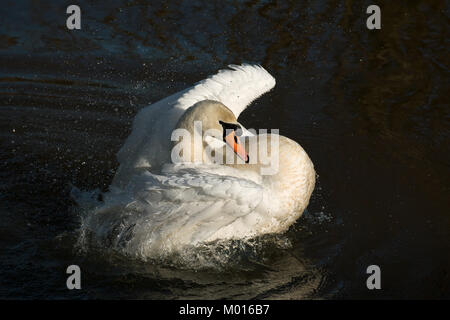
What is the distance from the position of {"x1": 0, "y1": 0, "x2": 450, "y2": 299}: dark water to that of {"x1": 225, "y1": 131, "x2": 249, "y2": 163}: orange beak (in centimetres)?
69

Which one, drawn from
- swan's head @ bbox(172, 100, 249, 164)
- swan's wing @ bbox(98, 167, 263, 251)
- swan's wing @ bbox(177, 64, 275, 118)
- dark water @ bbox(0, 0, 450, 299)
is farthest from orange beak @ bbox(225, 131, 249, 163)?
swan's wing @ bbox(177, 64, 275, 118)

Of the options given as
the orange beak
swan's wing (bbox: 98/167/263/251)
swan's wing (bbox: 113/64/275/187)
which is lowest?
swan's wing (bbox: 98/167/263/251)

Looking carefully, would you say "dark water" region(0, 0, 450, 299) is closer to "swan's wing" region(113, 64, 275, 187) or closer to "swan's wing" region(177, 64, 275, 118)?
"swan's wing" region(113, 64, 275, 187)

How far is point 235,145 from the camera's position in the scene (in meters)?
5.09

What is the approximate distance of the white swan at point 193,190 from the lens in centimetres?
464

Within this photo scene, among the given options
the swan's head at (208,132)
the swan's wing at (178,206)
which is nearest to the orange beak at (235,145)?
the swan's head at (208,132)

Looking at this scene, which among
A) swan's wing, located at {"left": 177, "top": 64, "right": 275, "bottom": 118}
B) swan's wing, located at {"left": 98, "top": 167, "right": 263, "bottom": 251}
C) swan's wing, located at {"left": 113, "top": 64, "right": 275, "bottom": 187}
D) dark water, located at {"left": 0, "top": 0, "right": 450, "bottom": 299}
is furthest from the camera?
swan's wing, located at {"left": 177, "top": 64, "right": 275, "bottom": 118}

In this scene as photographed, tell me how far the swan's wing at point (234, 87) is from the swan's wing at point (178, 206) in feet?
4.22

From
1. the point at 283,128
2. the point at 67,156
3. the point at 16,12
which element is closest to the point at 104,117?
the point at 67,156

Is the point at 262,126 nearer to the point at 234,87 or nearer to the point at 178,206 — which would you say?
the point at 234,87

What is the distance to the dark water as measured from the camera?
5.05 m

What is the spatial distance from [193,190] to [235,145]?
662mm

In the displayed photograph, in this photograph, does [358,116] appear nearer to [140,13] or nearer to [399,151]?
[399,151]

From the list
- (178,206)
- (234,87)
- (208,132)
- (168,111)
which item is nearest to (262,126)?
(234,87)
